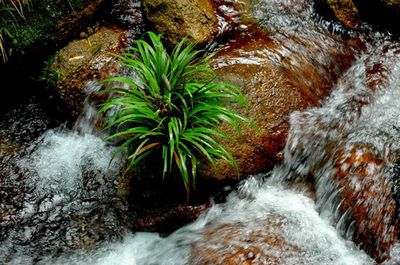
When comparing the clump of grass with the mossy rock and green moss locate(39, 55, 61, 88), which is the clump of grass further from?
green moss locate(39, 55, 61, 88)

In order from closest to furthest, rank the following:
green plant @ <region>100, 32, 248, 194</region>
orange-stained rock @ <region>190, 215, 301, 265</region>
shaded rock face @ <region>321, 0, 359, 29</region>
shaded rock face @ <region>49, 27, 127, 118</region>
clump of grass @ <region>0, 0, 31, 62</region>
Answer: orange-stained rock @ <region>190, 215, 301, 265</region> → green plant @ <region>100, 32, 248, 194</region> → clump of grass @ <region>0, 0, 31, 62</region> → shaded rock face @ <region>49, 27, 127, 118</region> → shaded rock face @ <region>321, 0, 359, 29</region>

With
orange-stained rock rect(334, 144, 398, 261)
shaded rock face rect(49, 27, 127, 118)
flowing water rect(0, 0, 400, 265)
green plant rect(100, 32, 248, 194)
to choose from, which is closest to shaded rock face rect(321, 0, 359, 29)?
flowing water rect(0, 0, 400, 265)

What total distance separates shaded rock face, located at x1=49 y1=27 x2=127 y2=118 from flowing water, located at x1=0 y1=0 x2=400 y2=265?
9.9 inches

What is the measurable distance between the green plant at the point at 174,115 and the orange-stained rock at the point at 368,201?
1.04 m

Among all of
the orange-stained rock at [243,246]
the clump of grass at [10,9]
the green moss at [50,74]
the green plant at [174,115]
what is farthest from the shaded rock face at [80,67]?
the orange-stained rock at [243,246]

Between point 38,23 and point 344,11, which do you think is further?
point 344,11

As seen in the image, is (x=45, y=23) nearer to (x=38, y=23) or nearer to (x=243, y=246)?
(x=38, y=23)

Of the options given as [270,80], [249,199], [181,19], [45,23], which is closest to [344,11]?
[270,80]

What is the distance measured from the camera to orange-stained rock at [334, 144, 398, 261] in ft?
10.5

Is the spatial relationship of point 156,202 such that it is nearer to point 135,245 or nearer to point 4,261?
Answer: point 135,245

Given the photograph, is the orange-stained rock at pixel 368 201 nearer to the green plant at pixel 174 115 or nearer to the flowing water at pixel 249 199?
the flowing water at pixel 249 199

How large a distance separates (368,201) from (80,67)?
135 inches

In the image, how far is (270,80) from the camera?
4047 millimetres

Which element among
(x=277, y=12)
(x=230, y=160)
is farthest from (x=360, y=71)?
(x=230, y=160)
